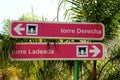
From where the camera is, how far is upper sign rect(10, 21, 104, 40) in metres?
4.12

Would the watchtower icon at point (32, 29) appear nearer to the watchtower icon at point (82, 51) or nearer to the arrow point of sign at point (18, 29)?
the arrow point of sign at point (18, 29)

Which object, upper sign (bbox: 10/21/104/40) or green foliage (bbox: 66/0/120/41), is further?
green foliage (bbox: 66/0/120/41)

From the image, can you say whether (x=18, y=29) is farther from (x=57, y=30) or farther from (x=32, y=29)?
(x=57, y=30)

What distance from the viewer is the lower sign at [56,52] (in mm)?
4141

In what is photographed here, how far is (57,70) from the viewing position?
482cm

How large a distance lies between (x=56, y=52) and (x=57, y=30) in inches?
9.7

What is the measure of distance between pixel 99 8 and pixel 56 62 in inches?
35.4

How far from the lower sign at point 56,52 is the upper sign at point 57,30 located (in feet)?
0.37

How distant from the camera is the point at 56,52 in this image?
13.6 ft

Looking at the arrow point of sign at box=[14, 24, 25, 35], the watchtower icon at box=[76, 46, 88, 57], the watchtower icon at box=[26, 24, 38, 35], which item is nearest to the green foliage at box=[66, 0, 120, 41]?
the watchtower icon at box=[76, 46, 88, 57]

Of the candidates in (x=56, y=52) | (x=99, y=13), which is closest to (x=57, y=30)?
(x=56, y=52)

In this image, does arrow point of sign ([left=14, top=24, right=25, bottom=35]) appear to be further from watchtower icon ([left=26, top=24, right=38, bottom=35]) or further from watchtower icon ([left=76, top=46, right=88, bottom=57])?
watchtower icon ([left=76, top=46, right=88, bottom=57])

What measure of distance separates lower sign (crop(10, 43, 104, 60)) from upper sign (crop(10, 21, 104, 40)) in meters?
0.11

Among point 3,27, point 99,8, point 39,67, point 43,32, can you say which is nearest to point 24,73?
point 39,67
